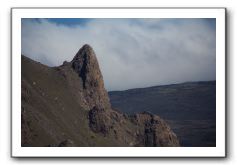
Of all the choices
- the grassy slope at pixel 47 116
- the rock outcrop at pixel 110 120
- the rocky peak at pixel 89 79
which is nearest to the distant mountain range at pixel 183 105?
the rock outcrop at pixel 110 120

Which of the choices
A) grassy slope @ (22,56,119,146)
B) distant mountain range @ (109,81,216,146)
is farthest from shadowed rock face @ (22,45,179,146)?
distant mountain range @ (109,81,216,146)

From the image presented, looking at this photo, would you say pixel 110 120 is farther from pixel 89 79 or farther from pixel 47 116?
pixel 89 79

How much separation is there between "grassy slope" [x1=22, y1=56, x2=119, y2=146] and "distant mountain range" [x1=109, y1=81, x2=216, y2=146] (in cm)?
131

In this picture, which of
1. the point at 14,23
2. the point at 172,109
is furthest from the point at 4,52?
the point at 172,109

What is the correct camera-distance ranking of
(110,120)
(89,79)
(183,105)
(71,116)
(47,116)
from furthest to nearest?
(89,79)
(110,120)
(71,116)
(183,105)
(47,116)

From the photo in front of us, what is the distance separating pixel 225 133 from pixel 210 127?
452 millimetres

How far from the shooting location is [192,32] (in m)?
17.1

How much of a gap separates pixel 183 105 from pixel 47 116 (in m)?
3.71

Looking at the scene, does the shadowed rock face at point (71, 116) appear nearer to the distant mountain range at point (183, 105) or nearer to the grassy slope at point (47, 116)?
the grassy slope at point (47, 116)

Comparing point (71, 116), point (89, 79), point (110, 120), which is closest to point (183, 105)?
point (71, 116)

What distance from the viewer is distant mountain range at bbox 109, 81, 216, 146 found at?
655 inches

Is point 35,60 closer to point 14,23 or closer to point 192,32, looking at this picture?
point 14,23

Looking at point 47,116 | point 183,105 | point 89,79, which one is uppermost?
point 89,79

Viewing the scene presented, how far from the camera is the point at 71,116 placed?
18.8 metres
